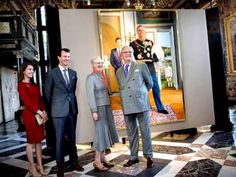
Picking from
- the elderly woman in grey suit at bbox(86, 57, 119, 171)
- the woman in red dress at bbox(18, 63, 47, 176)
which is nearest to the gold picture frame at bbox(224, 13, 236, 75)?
the elderly woman in grey suit at bbox(86, 57, 119, 171)

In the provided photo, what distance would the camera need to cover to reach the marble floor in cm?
303

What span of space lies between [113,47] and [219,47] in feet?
6.61

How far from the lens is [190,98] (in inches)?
187

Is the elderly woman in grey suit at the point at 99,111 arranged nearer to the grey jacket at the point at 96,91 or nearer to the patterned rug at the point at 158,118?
the grey jacket at the point at 96,91

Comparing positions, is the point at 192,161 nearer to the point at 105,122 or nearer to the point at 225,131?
the point at 105,122

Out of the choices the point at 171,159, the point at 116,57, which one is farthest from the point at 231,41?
the point at 171,159

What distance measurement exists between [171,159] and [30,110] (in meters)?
1.84

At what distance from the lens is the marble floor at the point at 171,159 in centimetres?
303

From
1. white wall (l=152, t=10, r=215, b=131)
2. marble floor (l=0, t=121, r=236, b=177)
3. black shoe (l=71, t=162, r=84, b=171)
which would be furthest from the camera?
white wall (l=152, t=10, r=215, b=131)

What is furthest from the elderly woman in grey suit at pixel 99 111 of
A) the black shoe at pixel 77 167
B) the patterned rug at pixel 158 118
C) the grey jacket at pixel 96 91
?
the patterned rug at pixel 158 118

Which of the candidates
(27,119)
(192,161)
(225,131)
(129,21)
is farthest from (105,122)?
(225,131)

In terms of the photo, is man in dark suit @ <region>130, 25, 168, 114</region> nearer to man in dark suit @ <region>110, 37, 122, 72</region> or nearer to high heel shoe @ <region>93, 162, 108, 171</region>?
man in dark suit @ <region>110, 37, 122, 72</region>

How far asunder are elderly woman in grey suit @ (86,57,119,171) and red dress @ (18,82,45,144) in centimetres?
61

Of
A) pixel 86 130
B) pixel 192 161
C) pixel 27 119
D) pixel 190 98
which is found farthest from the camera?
pixel 190 98
